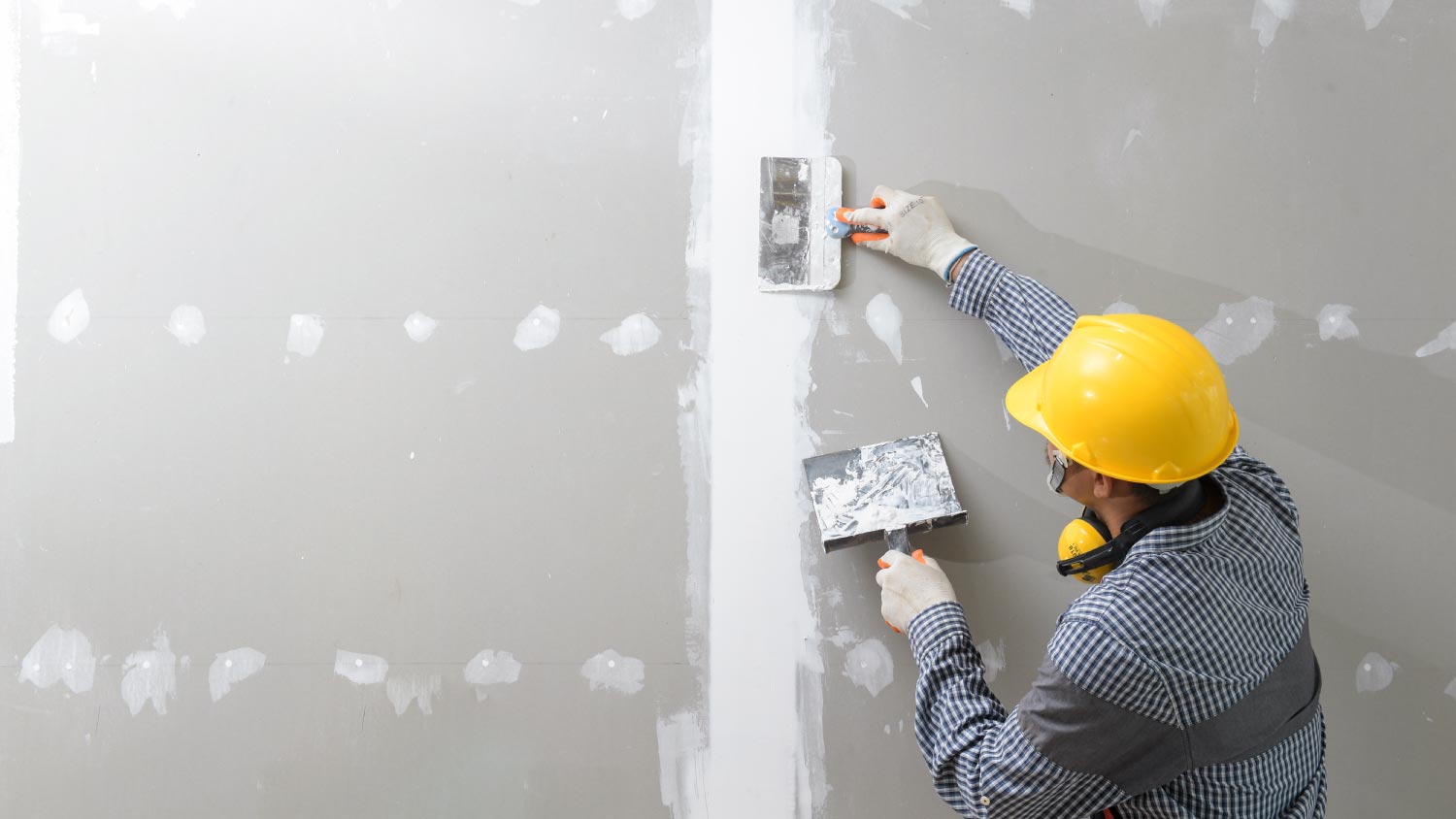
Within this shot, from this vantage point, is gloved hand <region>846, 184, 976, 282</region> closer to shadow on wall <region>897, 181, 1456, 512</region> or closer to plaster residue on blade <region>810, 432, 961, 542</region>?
shadow on wall <region>897, 181, 1456, 512</region>

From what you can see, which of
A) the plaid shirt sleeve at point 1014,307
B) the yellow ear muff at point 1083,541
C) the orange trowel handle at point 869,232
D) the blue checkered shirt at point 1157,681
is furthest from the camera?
the orange trowel handle at point 869,232

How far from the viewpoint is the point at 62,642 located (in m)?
1.59

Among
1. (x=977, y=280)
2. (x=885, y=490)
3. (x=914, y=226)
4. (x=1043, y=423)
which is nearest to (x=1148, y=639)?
(x=1043, y=423)

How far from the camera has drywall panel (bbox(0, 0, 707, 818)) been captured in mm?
1587

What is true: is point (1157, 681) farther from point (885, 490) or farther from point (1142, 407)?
point (885, 490)

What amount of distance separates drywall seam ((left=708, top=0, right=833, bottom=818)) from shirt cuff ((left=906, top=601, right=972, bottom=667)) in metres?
0.30

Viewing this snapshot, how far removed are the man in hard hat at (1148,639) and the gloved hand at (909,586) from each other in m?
0.04

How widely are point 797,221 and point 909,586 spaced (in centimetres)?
65

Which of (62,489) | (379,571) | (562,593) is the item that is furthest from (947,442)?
(62,489)

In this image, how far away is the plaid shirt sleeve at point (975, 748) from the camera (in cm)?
115

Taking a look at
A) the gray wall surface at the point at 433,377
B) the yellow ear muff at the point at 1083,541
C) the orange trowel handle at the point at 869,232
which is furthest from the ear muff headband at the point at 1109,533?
the orange trowel handle at the point at 869,232

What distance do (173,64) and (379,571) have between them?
0.97 metres

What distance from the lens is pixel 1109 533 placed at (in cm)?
136

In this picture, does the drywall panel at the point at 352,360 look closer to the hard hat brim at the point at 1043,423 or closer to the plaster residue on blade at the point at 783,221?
the plaster residue on blade at the point at 783,221
